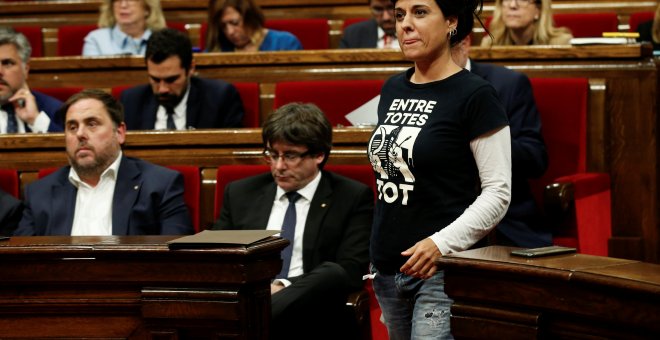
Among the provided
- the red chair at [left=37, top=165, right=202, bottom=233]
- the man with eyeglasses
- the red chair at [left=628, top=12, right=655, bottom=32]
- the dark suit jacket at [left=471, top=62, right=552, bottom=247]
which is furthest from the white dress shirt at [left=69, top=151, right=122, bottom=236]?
the red chair at [left=628, top=12, right=655, bottom=32]

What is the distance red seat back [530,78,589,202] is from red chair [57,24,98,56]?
1.51m

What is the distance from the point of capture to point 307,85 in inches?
84.8

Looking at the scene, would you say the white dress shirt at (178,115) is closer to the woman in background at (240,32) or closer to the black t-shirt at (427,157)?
the woman in background at (240,32)

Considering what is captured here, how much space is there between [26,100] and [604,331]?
1.65 metres

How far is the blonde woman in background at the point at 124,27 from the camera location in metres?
2.75

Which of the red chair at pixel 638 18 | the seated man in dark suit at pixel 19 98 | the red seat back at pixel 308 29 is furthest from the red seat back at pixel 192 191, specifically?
the red chair at pixel 638 18

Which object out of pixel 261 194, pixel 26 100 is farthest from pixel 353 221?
pixel 26 100

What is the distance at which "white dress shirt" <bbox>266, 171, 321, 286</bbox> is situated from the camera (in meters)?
1.60

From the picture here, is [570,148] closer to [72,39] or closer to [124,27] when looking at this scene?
[124,27]

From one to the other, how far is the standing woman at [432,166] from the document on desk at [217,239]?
14cm

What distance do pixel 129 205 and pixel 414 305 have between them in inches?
30.0

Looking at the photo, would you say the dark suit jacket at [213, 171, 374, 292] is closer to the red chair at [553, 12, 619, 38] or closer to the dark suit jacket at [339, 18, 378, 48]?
the dark suit jacket at [339, 18, 378, 48]

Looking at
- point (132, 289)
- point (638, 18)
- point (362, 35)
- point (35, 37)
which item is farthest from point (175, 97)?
point (638, 18)

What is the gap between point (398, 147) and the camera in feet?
3.50
